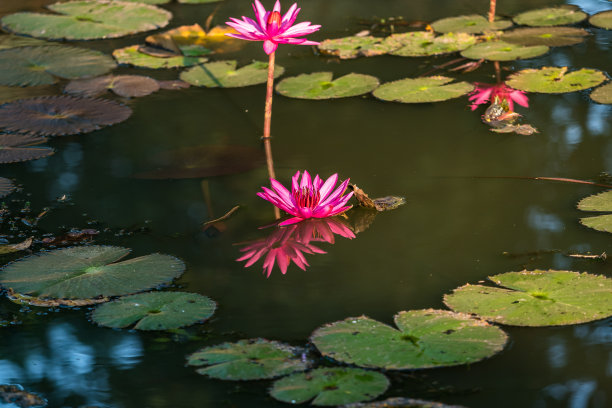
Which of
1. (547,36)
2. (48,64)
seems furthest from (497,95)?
(48,64)

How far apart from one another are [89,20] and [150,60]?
1.02 metres

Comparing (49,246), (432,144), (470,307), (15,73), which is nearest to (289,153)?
(432,144)

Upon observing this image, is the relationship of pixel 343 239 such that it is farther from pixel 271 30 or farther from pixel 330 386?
pixel 271 30

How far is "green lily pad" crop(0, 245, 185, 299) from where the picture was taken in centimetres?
223

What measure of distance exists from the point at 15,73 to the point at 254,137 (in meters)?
1.82

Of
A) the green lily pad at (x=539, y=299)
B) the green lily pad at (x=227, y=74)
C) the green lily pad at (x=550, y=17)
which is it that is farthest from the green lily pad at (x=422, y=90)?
the green lily pad at (x=539, y=299)

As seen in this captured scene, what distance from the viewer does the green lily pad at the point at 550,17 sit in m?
4.78

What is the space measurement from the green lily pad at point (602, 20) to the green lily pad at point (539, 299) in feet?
10.0

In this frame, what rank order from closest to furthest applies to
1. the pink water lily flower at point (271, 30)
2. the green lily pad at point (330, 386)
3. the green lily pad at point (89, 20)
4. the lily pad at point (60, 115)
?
the green lily pad at point (330, 386) → the pink water lily flower at point (271, 30) → the lily pad at point (60, 115) → the green lily pad at point (89, 20)

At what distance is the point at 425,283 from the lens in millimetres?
2236

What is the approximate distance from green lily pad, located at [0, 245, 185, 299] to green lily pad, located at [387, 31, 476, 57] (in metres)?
2.54

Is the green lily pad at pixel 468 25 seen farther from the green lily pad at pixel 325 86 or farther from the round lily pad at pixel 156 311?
the round lily pad at pixel 156 311

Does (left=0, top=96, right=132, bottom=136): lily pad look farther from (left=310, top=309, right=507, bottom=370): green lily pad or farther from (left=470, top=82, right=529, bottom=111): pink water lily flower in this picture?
(left=310, top=309, right=507, bottom=370): green lily pad

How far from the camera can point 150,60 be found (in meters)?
4.53
